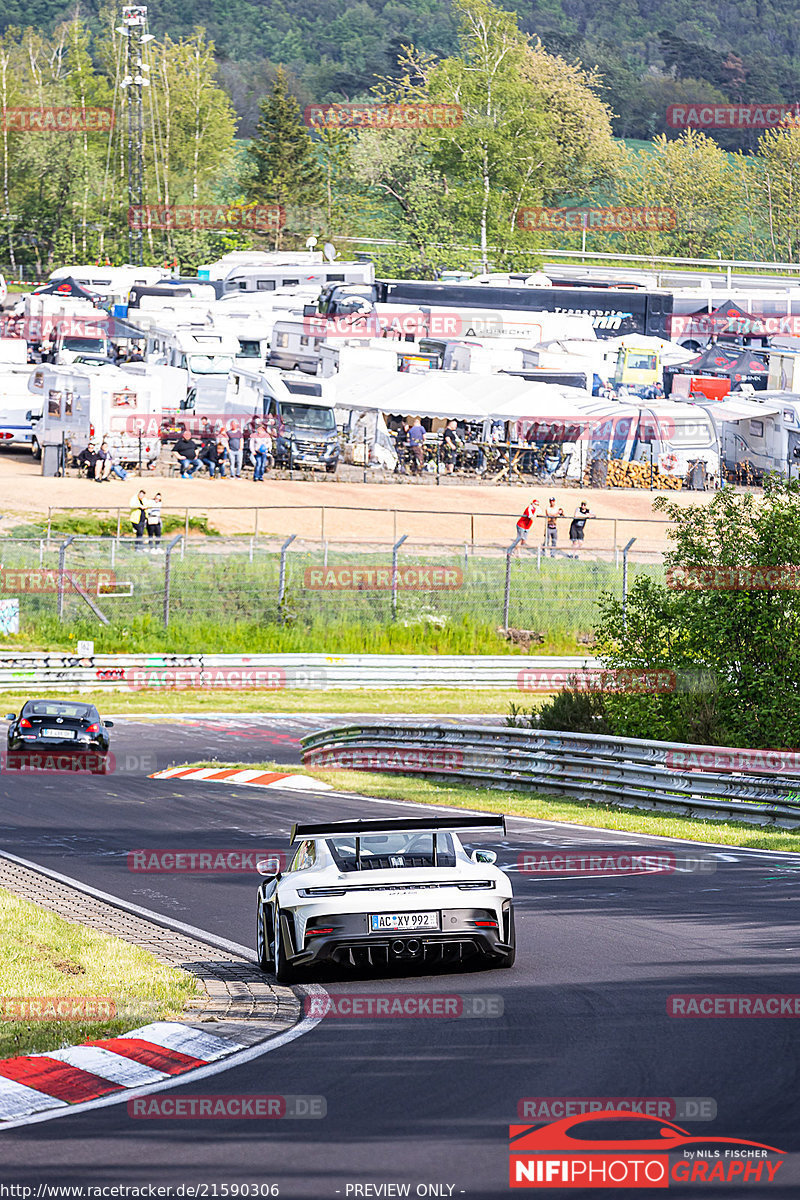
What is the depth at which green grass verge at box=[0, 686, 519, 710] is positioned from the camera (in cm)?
3362

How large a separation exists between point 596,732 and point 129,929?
12.5 meters

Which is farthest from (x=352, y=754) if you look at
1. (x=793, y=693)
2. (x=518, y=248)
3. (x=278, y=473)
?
(x=518, y=248)

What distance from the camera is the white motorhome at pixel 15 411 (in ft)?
170

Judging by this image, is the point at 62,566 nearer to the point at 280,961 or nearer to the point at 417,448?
the point at 417,448

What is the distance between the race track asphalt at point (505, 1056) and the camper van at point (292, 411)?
3671 cm

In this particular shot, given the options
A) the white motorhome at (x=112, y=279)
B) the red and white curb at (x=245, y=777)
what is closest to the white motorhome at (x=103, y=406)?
the red and white curb at (x=245, y=777)

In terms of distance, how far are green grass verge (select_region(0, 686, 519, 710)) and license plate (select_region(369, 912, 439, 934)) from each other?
2227cm

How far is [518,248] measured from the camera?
372ft

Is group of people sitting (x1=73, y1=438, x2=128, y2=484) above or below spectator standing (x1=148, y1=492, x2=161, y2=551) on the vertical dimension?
above

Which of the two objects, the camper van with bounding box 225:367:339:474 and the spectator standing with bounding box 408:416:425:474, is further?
the spectator standing with bounding box 408:416:425:474

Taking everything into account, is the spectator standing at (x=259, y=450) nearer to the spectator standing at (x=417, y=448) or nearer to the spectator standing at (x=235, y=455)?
the spectator standing at (x=235, y=455)

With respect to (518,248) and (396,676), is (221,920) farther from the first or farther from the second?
(518,248)

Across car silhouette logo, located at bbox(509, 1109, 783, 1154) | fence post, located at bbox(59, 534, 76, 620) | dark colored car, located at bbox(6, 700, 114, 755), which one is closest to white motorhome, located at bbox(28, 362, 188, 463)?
fence post, located at bbox(59, 534, 76, 620)

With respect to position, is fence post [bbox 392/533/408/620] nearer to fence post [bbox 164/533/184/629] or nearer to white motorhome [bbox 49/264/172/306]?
fence post [bbox 164/533/184/629]
